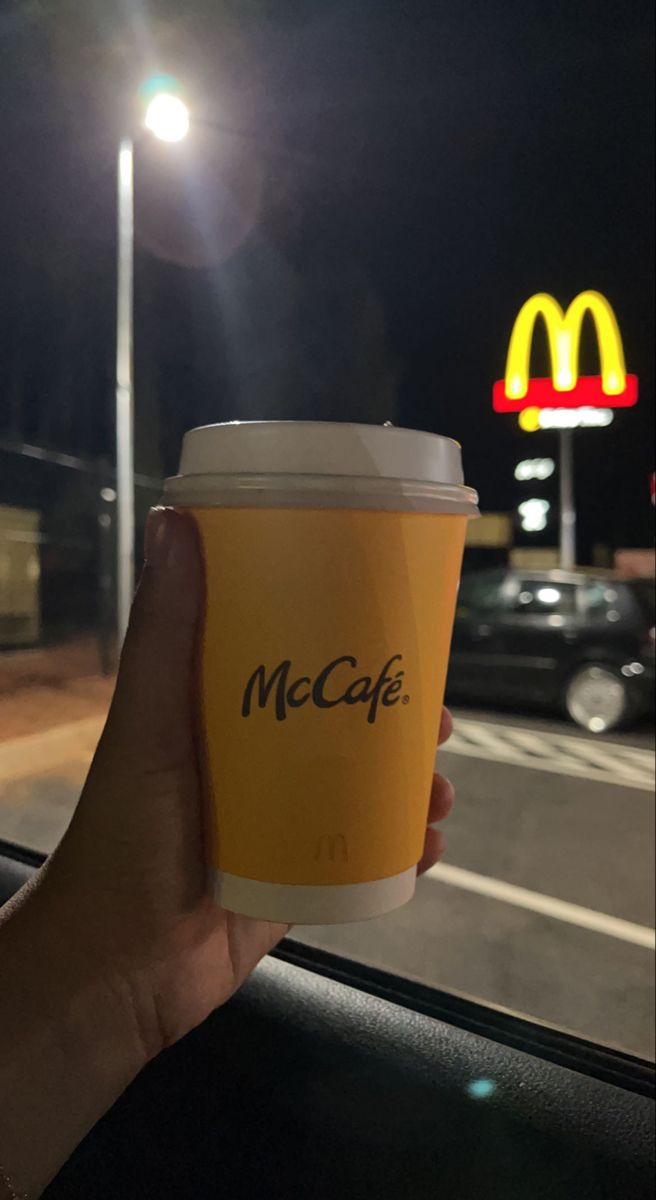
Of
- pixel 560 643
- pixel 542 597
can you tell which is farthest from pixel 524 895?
pixel 542 597

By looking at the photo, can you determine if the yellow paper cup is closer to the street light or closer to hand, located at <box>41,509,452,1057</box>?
hand, located at <box>41,509,452,1057</box>

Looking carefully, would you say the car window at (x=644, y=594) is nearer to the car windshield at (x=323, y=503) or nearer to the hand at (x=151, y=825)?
the car windshield at (x=323, y=503)

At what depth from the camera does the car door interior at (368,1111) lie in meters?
0.89

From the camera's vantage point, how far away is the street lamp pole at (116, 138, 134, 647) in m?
4.15

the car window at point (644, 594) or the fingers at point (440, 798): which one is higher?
the car window at point (644, 594)

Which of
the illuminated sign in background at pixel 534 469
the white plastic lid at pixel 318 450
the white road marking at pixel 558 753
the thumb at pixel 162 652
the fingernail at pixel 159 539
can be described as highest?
the illuminated sign in background at pixel 534 469

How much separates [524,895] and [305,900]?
223cm

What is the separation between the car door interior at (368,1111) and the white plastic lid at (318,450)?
2.53ft

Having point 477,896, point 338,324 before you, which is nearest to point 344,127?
point 477,896

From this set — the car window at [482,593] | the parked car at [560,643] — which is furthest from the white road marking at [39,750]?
the car window at [482,593]

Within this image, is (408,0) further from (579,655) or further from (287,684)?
(579,655)

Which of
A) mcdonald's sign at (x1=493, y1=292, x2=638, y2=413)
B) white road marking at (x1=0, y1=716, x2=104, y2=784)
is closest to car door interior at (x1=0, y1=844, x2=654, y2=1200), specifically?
white road marking at (x1=0, y1=716, x2=104, y2=784)

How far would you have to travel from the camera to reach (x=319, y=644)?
637mm

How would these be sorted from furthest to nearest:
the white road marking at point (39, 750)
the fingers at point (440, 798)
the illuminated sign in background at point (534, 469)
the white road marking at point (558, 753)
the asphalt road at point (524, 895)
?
the illuminated sign in background at point (534, 469) < the white road marking at point (558, 753) < the white road marking at point (39, 750) < the asphalt road at point (524, 895) < the fingers at point (440, 798)
